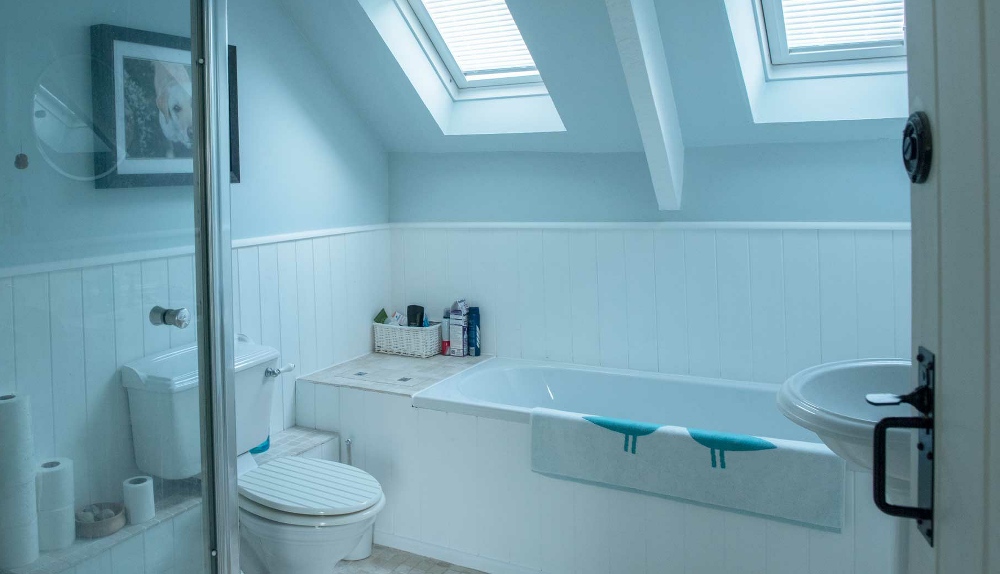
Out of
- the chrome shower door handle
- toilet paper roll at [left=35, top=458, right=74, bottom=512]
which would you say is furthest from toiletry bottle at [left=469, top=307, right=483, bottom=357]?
toilet paper roll at [left=35, top=458, right=74, bottom=512]

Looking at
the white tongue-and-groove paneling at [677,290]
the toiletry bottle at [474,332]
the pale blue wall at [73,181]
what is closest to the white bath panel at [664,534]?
the white tongue-and-groove paneling at [677,290]

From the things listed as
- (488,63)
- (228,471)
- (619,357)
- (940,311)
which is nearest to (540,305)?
(619,357)

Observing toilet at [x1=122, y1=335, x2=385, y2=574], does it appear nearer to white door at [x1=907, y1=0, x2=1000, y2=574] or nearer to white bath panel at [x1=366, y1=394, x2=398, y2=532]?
white bath panel at [x1=366, y1=394, x2=398, y2=532]

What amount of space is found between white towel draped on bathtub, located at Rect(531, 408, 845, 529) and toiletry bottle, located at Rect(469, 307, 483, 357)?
95 centimetres

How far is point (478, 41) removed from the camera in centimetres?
337

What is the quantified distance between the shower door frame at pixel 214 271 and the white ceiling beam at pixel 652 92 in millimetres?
1170

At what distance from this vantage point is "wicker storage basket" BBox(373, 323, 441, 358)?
144 inches

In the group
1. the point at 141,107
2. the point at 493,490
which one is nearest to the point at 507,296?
the point at 493,490

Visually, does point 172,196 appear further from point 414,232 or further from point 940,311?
point 414,232

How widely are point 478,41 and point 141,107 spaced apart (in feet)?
6.17

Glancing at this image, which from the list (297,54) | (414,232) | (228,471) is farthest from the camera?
(414,232)

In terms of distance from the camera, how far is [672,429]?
2.59 meters

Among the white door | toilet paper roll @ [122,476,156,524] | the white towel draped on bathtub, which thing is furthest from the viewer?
the white towel draped on bathtub

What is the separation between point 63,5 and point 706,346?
2474 mm
